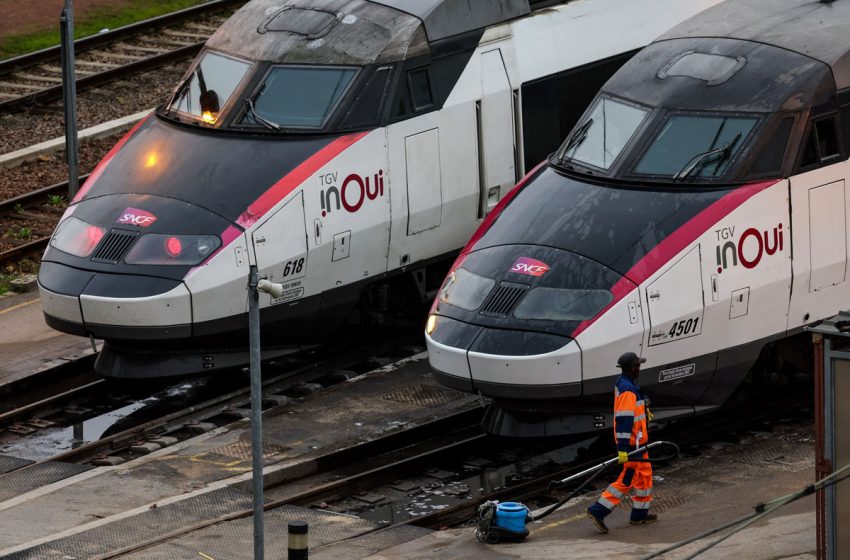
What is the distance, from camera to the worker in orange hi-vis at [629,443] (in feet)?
46.7

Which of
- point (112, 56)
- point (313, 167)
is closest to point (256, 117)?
point (313, 167)

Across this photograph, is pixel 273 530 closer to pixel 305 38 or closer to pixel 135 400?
pixel 135 400

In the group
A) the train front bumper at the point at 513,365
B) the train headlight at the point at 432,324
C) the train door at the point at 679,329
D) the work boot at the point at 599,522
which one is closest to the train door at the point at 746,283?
the train door at the point at 679,329

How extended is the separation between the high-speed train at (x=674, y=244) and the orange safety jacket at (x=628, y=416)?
3.20 ft

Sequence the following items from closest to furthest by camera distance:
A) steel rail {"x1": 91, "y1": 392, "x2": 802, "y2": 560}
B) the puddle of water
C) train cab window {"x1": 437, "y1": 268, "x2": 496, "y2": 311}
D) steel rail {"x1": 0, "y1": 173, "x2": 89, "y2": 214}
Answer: steel rail {"x1": 91, "y1": 392, "x2": 802, "y2": 560} < train cab window {"x1": 437, "y1": 268, "x2": 496, "y2": 311} < the puddle of water < steel rail {"x1": 0, "y1": 173, "x2": 89, "y2": 214}

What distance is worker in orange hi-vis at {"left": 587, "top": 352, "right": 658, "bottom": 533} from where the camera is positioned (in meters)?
14.2

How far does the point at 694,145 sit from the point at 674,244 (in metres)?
1.21

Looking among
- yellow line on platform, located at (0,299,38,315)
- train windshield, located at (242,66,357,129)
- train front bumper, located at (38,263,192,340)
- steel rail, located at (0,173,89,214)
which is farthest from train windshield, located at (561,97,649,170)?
steel rail, located at (0,173,89,214)

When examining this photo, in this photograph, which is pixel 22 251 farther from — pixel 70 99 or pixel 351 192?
pixel 351 192

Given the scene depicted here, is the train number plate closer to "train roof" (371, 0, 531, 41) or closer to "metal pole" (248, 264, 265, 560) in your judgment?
"metal pole" (248, 264, 265, 560)

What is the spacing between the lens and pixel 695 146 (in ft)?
53.5

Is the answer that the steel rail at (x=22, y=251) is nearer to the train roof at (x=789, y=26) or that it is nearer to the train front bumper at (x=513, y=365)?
the train front bumper at (x=513, y=365)

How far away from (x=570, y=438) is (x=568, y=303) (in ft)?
5.59

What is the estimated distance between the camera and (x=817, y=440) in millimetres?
12953
